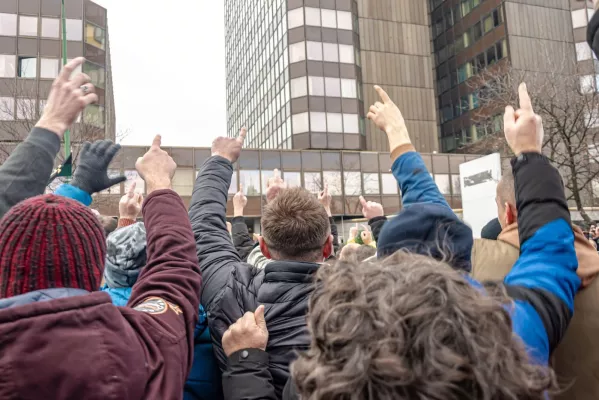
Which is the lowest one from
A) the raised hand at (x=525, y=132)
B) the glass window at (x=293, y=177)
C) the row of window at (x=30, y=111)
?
the raised hand at (x=525, y=132)

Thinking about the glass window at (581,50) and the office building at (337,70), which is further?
the office building at (337,70)

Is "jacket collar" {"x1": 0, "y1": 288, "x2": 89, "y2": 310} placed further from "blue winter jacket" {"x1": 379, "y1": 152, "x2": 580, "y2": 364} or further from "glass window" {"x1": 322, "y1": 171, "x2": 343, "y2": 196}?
"glass window" {"x1": 322, "y1": 171, "x2": 343, "y2": 196}

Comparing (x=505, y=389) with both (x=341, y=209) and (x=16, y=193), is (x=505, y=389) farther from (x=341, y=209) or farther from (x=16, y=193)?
(x=341, y=209)

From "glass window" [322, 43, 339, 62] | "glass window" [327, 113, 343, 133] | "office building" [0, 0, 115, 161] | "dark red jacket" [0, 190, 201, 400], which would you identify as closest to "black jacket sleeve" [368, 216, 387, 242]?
"dark red jacket" [0, 190, 201, 400]

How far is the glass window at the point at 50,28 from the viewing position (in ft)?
105

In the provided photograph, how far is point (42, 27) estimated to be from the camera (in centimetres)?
3200

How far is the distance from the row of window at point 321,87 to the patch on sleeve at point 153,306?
128 feet

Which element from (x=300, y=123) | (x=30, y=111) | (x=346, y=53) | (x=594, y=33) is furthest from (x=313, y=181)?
(x=594, y=33)

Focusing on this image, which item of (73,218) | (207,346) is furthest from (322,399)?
(207,346)

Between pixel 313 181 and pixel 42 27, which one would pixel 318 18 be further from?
pixel 42 27

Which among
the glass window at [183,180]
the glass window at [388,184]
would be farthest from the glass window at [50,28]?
the glass window at [388,184]

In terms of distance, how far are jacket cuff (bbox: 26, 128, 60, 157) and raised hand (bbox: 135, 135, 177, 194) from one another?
0.33m

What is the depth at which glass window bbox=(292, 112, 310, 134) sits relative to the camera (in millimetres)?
39344

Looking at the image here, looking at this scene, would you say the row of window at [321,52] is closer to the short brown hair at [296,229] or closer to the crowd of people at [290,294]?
the crowd of people at [290,294]
